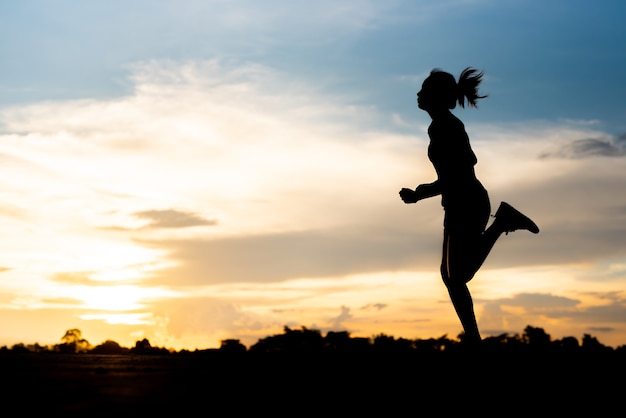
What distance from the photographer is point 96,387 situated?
4898 mm

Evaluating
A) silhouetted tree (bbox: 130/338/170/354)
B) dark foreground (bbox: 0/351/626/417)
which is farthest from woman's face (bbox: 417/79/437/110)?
silhouetted tree (bbox: 130/338/170/354)

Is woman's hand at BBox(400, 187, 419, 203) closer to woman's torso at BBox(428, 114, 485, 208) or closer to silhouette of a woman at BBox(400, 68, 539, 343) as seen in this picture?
silhouette of a woman at BBox(400, 68, 539, 343)

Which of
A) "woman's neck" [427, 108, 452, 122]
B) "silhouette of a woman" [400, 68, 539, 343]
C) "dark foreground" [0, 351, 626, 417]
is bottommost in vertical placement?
"dark foreground" [0, 351, 626, 417]

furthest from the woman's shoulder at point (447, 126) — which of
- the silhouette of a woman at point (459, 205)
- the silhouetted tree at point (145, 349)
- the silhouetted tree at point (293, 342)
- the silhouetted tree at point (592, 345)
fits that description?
the silhouetted tree at point (145, 349)

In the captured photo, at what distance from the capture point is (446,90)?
768 cm

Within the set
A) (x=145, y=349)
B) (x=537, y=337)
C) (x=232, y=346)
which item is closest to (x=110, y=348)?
(x=145, y=349)

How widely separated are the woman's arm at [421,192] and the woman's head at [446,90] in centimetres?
87

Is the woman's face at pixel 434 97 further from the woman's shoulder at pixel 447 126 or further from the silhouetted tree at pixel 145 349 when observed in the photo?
the silhouetted tree at pixel 145 349

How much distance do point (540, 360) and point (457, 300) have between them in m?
1.56

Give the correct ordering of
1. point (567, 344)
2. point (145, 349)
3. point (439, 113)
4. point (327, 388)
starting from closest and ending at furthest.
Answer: point (327, 388)
point (439, 113)
point (567, 344)
point (145, 349)

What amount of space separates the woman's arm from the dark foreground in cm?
170

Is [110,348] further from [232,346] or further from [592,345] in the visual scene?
[592,345]

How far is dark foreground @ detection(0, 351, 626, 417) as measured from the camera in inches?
165

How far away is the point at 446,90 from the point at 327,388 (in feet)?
12.4
